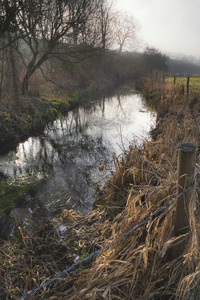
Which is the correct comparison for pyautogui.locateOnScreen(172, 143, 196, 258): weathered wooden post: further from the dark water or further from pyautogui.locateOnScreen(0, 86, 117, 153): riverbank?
pyautogui.locateOnScreen(0, 86, 117, 153): riverbank

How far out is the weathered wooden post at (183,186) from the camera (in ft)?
5.93

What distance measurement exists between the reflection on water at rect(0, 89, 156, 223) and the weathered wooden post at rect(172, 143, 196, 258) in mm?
2396

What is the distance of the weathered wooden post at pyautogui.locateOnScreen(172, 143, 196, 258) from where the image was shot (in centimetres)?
181

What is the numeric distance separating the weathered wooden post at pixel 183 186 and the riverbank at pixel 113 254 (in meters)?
0.07

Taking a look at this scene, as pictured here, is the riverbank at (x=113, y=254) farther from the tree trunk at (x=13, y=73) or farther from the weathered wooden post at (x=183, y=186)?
the tree trunk at (x=13, y=73)

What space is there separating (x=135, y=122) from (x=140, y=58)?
2923 cm

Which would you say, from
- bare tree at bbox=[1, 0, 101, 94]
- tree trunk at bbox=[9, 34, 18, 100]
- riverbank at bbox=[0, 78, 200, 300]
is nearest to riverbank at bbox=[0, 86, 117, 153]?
tree trunk at bbox=[9, 34, 18, 100]

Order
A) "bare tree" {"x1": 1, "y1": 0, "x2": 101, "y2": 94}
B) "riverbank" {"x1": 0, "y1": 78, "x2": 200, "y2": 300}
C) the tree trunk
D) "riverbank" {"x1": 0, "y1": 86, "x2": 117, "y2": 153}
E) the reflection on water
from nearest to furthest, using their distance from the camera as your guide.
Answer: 1. "riverbank" {"x1": 0, "y1": 78, "x2": 200, "y2": 300}
2. the reflection on water
3. "riverbank" {"x1": 0, "y1": 86, "x2": 117, "y2": 153}
4. "bare tree" {"x1": 1, "y1": 0, "x2": 101, "y2": 94}
5. the tree trunk

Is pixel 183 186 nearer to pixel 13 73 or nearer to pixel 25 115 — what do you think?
pixel 25 115

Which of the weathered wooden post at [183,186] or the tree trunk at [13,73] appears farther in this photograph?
the tree trunk at [13,73]

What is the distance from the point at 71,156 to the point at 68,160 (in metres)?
0.31

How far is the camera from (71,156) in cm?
697

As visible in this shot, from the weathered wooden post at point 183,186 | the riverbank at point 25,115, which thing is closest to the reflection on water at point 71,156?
the riverbank at point 25,115

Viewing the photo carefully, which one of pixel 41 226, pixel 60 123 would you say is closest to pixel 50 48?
pixel 60 123
